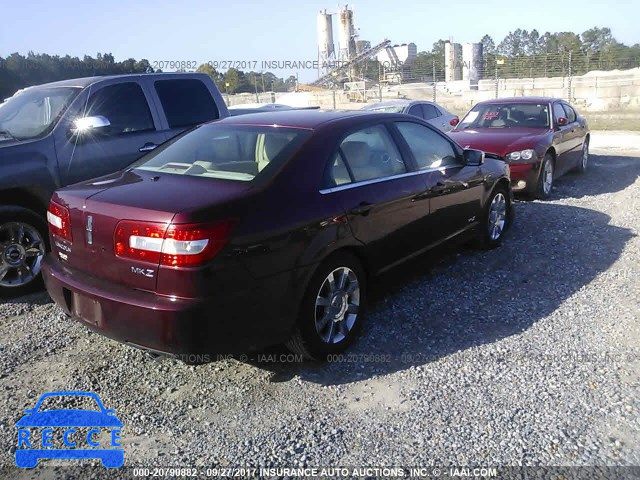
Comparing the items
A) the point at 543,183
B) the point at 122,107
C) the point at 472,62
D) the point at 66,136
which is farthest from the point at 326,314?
the point at 472,62

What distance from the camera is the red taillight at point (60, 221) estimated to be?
3.65 m

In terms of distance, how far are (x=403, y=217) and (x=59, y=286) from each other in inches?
99.3

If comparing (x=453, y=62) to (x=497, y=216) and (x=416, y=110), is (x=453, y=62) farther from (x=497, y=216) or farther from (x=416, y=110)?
(x=497, y=216)

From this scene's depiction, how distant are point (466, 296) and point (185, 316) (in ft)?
9.10

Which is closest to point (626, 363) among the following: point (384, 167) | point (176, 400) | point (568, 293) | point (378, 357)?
point (568, 293)

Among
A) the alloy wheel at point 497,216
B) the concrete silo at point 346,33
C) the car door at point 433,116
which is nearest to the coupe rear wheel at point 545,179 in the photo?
the alloy wheel at point 497,216

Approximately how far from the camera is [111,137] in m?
5.94

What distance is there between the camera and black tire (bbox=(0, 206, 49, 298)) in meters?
5.09

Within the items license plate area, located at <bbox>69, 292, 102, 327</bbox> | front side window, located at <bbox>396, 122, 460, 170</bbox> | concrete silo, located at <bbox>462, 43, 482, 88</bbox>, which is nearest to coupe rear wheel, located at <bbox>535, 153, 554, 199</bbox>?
front side window, located at <bbox>396, 122, 460, 170</bbox>

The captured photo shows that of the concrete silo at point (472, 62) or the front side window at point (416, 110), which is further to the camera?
the concrete silo at point (472, 62)

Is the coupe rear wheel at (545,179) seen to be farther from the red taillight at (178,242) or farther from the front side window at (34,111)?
the red taillight at (178,242)

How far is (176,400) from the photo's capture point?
3486 mm

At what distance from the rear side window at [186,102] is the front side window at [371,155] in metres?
2.91

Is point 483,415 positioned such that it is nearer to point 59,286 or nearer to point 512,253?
point 59,286
